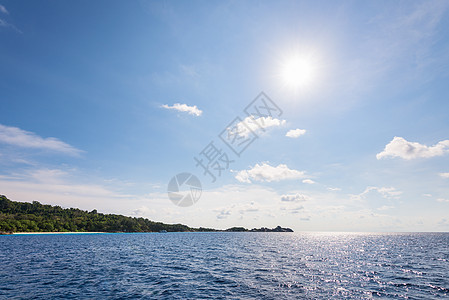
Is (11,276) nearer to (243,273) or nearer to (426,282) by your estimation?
(243,273)

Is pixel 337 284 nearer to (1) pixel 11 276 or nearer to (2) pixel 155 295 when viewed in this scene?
(2) pixel 155 295

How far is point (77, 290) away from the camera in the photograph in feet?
93.0

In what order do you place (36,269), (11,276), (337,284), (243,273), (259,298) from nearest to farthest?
(259,298), (337,284), (11,276), (243,273), (36,269)

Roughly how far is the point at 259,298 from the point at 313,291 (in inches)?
338

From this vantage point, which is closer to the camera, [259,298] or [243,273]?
[259,298]

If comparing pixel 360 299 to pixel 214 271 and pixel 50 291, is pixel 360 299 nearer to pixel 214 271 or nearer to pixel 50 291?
pixel 214 271

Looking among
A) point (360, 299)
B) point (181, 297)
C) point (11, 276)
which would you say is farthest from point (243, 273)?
point (11, 276)

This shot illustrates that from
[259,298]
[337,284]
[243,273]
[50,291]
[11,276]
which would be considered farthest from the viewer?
[243,273]

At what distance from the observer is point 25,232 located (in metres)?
195

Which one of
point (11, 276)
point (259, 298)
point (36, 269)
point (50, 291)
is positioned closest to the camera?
point (259, 298)

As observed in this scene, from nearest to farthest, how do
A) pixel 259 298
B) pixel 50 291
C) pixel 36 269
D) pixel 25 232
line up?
pixel 259 298
pixel 50 291
pixel 36 269
pixel 25 232

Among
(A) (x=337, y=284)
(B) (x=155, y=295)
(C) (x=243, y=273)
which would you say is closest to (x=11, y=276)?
(B) (x=155, y=295)

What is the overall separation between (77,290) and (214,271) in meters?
22.6

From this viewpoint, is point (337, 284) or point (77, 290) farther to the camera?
point (337, 284)
